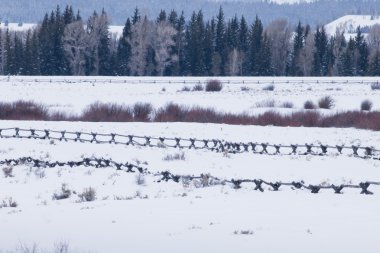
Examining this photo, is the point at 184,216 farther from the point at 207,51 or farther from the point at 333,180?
the point at 207,51

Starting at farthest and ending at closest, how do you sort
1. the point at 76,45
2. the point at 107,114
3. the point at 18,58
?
the point at 18,58 < the point at 76,45 < the point at 107,114

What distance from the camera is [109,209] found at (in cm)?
1115

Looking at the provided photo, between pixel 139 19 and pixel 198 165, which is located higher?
pixel 139 19

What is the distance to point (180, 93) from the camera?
51.0m

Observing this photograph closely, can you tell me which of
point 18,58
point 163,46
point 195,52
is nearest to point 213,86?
point 163,46

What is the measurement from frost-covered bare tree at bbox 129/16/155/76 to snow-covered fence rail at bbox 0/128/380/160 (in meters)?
56.6

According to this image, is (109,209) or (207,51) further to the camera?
(207,51)

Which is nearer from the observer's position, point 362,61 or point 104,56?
point 104,56

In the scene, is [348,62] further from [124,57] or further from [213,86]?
[213,86]

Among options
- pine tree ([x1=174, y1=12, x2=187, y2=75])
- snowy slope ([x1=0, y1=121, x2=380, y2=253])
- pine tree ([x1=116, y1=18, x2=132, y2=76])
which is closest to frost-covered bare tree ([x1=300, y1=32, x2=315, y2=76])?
pine tree ([x1=174, y1=12, x2=187, y2=75])

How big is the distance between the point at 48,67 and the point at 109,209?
7373 centimetres

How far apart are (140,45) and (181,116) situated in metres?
50.0

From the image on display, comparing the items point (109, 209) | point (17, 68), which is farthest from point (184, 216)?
point (17, 68)

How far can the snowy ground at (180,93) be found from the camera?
40503 millimetres
